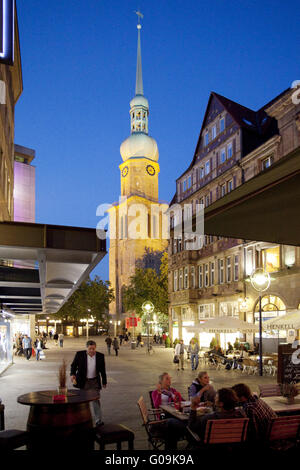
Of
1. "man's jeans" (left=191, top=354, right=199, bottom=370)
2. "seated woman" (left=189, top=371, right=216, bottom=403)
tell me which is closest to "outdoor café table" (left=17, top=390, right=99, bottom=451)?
"seated woman" (left=189, top=371, right=216, bottom=403)

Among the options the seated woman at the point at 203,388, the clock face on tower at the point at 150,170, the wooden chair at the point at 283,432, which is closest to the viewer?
the wooden chair at the point at 283,432

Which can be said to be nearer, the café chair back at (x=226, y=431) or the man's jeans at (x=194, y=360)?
the café chair back at (x=226, y=431)

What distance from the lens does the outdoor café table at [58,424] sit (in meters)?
6.28

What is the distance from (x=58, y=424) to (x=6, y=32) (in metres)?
12.3

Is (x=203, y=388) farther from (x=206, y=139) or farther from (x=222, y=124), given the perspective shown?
(x=206, y=139)

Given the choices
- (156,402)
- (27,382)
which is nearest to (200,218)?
(156,402)

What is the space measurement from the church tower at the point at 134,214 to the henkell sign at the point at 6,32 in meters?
77.3

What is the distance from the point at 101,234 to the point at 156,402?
3.39 metres

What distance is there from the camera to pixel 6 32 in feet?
48.0

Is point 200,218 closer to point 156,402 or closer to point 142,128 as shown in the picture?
point 156,402

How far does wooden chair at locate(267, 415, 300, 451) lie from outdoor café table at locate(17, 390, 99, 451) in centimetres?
246

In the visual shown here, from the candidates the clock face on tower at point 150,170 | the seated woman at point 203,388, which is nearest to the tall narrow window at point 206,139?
the seated woman at point 203,388

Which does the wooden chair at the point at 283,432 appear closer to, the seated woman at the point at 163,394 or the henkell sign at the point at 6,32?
the seated woman at the point at 163,394

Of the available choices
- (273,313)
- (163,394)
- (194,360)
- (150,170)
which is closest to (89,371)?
(163,394)
